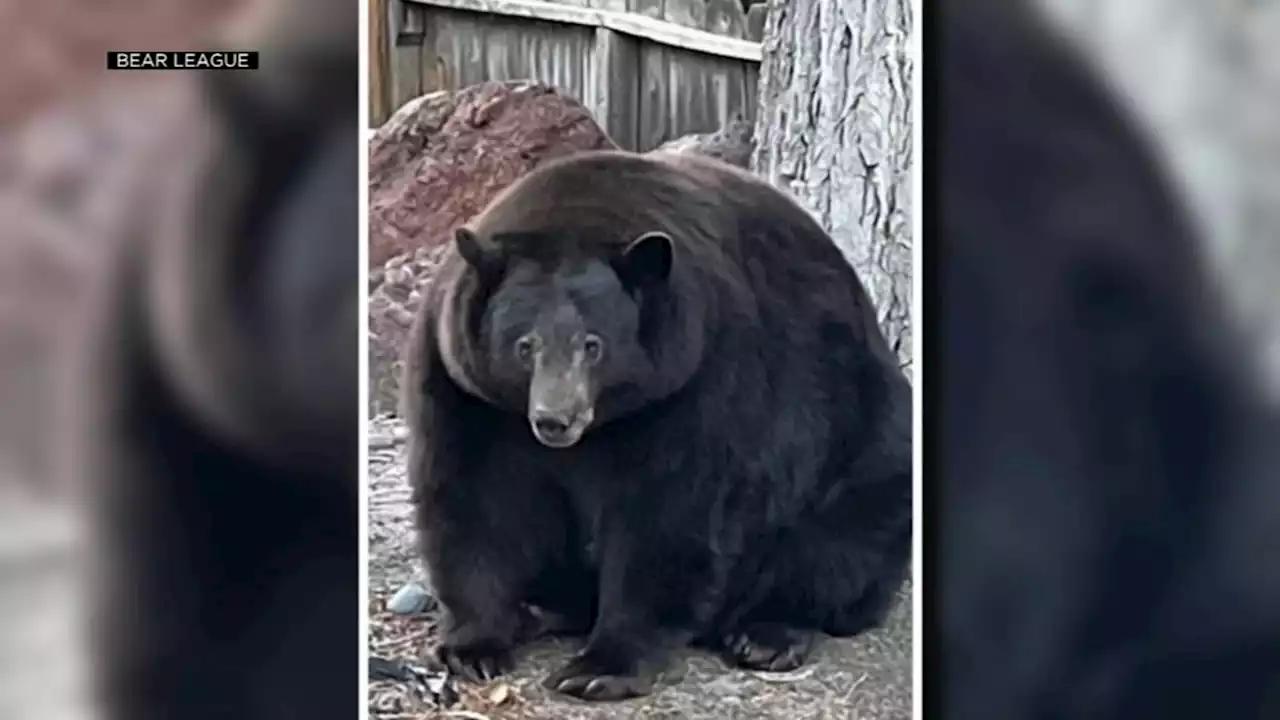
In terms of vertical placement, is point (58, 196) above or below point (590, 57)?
below

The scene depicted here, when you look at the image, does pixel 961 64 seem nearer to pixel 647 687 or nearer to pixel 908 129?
pixel 908 129

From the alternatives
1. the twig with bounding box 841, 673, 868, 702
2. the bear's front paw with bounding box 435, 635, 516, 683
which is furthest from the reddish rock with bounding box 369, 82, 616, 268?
the twig with bounding box 841, 673, 868, 702

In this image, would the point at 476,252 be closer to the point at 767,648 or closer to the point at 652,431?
the point at 652,431

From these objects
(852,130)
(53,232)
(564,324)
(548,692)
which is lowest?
(548,692)

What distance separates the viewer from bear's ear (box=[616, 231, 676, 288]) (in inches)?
58.3

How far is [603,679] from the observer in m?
1.48

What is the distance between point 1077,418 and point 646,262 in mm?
539

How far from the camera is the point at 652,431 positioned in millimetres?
1481

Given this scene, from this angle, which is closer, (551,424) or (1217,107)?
(551,424)

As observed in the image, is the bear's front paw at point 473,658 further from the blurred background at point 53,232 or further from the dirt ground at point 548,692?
the blurred background at point 53,232

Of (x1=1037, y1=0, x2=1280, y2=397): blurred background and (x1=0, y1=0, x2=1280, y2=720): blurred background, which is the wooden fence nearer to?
(x1=0, y1=0, x2=1280, y2=720): blurred background

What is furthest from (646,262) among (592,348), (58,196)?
(58,196)

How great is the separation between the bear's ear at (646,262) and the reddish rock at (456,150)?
0.13 metres

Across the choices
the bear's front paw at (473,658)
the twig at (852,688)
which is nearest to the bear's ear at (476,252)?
the bear's front paw at (473,658)
